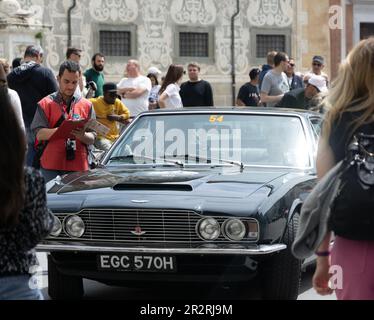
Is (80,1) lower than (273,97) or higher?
higher

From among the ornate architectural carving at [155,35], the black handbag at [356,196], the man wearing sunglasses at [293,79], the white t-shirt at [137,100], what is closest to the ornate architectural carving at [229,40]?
the ornate architectural carving at [155,35]

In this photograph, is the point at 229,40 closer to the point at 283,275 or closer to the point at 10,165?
the point at 283,275

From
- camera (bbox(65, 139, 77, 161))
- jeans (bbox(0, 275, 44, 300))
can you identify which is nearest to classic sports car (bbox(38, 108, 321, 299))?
camera (bbox(65, 139, 77, 161))

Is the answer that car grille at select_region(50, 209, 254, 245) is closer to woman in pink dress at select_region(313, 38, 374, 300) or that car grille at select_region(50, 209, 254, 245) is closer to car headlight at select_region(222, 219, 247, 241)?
car headlight at select_region(222, 219, 247, 241)

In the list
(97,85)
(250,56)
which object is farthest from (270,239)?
(250,56)

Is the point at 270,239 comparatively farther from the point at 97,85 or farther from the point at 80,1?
the point at 80,1

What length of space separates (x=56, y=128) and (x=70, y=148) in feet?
0.73

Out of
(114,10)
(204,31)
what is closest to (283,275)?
(114,10)

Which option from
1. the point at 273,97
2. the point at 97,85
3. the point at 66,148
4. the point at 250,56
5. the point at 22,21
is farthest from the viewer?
the point at 250,56

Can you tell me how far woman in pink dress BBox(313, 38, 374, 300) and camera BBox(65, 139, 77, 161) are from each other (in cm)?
517

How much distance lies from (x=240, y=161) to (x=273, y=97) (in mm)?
6506

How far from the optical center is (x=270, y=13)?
32531mm

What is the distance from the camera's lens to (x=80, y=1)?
29.5 m

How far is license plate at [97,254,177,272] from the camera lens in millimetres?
6746
